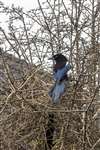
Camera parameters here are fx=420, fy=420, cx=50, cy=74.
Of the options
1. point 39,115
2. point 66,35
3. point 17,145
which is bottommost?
point 17,145

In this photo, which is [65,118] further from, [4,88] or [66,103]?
[4,88]

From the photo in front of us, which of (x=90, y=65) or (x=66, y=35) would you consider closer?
(x=90, y=65)

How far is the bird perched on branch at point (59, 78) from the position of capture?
2.49 m

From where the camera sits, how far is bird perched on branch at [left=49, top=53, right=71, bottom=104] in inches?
98.0

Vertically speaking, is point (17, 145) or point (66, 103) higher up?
point (66, 103)

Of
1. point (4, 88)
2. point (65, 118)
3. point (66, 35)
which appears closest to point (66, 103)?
point (65, 118)

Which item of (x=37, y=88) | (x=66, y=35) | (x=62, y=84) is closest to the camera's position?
(x=62, y=84)

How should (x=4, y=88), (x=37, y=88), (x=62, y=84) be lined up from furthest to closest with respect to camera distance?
1. (x=4, y=88)
2. (x=37, y=88)
3. (x=62, y=84)

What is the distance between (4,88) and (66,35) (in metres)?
1.06

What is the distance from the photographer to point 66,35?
12.5 ft

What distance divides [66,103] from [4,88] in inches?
21.2

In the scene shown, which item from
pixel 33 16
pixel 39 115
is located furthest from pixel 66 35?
pixel 39 115

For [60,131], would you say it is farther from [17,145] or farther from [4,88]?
[4,88]

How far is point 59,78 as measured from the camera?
2551mm
